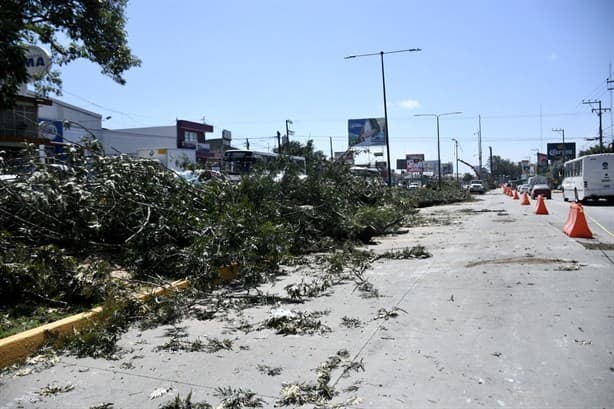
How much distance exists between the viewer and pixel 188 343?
4.76 m

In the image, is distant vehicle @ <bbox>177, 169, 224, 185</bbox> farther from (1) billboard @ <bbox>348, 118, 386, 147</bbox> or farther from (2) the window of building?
(1) billboard @ <bbox>348, 118, 386, 147</bbox>

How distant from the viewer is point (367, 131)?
160ft

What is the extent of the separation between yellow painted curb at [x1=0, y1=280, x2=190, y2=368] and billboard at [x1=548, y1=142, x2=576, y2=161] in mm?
107469

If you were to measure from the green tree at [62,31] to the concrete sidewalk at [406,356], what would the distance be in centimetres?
659

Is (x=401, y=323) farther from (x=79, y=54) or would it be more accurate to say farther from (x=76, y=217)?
(x=79, y=54)

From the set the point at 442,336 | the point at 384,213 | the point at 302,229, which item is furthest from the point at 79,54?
the point at 442,336

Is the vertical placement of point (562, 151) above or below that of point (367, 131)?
below

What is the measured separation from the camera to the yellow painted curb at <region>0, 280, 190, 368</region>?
4.26 metres

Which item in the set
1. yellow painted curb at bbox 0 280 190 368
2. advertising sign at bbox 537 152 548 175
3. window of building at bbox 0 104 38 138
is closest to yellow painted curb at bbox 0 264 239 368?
yellow painted curb at bbox 0 280 190 368

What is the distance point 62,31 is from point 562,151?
10447 centimetres

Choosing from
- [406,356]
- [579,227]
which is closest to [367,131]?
[579,227]

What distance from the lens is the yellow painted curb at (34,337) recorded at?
4262 millimetres

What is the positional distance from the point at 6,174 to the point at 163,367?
5.73 metres

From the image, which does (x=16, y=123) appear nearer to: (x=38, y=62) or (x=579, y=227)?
(x=38, y=62)
